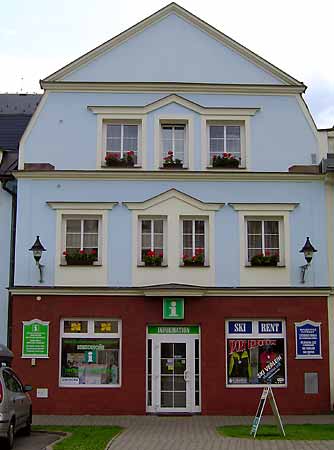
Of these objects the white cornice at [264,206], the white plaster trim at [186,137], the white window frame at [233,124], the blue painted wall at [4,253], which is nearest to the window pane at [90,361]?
the blue painted wall at [4,253]

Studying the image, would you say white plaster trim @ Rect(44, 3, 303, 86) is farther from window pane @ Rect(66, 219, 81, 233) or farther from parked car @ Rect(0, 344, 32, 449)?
parked car @ Rect(0, 344, 32, 449)

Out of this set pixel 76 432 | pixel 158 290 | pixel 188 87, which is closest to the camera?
pixel 76 432

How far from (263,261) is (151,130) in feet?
16.2

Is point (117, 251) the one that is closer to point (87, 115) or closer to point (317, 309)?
point (87, 115)

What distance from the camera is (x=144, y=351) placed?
21125 millimetres

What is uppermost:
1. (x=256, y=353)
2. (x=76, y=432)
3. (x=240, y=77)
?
(x=240, y=77)

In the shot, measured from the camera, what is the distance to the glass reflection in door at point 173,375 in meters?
21.1

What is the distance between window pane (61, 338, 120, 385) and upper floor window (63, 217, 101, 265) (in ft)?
7.45

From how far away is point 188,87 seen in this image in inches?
878

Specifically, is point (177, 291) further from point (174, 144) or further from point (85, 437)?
point (85, 437)

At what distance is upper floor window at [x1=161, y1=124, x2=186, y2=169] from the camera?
22.1 metres

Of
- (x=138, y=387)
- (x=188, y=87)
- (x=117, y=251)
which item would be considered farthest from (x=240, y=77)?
(x=138, y=387)

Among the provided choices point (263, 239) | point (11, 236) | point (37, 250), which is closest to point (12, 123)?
point (11, 236)

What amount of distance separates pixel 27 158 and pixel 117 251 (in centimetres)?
377
